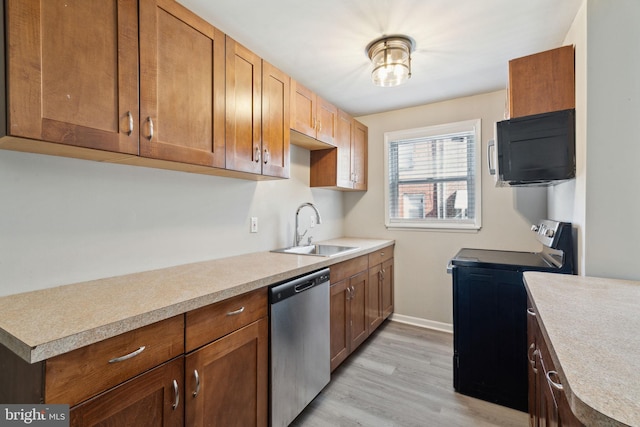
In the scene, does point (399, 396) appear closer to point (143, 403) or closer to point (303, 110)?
point (143, 403)

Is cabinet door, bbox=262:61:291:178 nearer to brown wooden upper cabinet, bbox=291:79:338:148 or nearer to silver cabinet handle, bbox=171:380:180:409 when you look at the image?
→ brown wooden upper cabinet, bbox=291:79:338:148

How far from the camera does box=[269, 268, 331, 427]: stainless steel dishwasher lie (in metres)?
1.52

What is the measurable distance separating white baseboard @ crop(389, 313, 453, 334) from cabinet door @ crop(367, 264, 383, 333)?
40 centimetres

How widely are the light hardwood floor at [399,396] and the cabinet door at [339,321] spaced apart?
0.16 metres

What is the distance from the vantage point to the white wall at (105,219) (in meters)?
1.18

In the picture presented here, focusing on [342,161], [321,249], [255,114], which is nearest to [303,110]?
[255,114]

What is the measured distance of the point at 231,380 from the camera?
1.28 m

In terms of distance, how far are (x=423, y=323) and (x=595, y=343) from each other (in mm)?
2561

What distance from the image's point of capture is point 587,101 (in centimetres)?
145

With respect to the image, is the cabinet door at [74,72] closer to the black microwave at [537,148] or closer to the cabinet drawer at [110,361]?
the cabinet drawer at [110,361]

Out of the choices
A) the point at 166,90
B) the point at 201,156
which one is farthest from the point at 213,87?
the point at 201,156

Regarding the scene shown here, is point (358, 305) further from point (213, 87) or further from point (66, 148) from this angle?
point (66, 148)

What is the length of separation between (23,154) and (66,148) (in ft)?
0.75

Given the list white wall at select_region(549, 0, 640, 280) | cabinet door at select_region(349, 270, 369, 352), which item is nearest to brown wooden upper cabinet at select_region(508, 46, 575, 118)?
white wall at select_region(549, 0, 640, 280)
